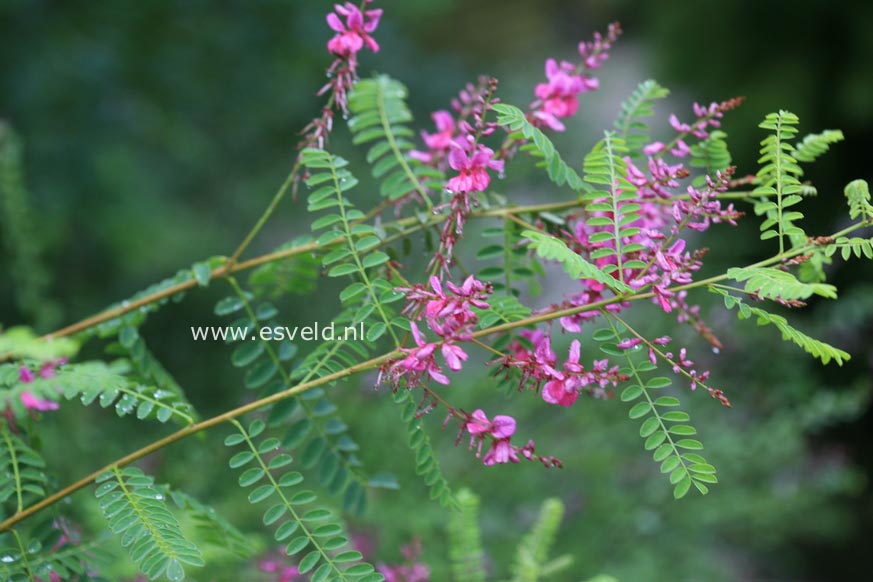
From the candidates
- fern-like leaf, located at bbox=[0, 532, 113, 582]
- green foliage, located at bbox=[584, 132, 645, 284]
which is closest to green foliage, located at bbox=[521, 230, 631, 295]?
green foliage, located at bbox=[584, 132, 645, 284]

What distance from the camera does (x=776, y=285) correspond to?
25.1 inches

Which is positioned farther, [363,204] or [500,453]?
[363,204]

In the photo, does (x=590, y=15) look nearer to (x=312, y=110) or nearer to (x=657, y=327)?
(x=312, y=110)

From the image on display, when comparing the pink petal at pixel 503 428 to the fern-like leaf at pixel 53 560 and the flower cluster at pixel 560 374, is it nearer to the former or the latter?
the flower cluster at pixel 560 374

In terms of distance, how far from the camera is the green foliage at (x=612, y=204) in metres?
0.73

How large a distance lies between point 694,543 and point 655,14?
2906mm

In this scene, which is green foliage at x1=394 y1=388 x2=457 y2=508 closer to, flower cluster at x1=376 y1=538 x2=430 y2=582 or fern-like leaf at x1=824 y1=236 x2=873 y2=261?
flower cluster at x1=376 y1=538 x2=430 y2=582

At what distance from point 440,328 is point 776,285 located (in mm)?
270

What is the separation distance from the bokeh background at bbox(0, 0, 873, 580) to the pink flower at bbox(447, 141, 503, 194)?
2.79 ft

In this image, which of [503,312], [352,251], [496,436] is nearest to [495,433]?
[496,436]

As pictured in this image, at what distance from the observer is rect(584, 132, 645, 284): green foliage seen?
73 cm

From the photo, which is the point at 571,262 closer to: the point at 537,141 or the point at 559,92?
the point at 537,141

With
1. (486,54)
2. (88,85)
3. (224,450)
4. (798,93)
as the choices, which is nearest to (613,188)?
(224,450)

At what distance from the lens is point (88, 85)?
298 cm
